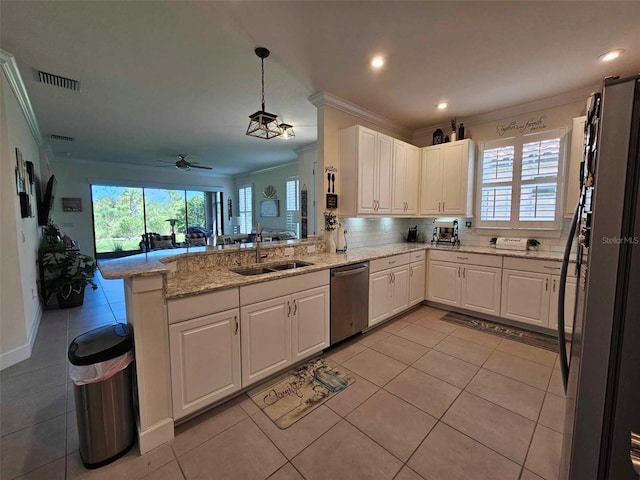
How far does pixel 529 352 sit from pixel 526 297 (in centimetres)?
69

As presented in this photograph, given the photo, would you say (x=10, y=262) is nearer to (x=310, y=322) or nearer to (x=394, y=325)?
(x=310, y=322)

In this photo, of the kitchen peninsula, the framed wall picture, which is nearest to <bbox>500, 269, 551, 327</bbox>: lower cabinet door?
the kitchen peninsula

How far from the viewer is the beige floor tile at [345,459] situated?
150 centimetres

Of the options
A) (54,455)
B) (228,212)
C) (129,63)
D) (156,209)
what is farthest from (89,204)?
(54,455)

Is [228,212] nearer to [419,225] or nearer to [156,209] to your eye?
[156,209]

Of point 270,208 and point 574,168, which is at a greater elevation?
point 574,168

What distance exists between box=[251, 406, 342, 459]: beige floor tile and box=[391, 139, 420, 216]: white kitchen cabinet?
2726 mm

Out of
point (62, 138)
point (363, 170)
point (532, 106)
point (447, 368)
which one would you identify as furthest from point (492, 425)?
point (62, 138)

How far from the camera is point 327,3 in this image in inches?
71.8

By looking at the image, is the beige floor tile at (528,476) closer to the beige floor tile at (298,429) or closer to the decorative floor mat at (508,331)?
the beige floor tile at (298,429)

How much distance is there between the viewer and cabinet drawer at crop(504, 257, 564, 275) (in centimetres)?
299

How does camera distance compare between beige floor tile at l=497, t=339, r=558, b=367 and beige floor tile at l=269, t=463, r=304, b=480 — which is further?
beige floor tile at l=497, t=339, r=558, b=367

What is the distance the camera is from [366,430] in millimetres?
1800

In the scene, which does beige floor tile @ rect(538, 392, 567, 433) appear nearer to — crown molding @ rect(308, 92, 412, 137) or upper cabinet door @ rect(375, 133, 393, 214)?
upper cabinet door @ rect(375, 133, 393, 214)
